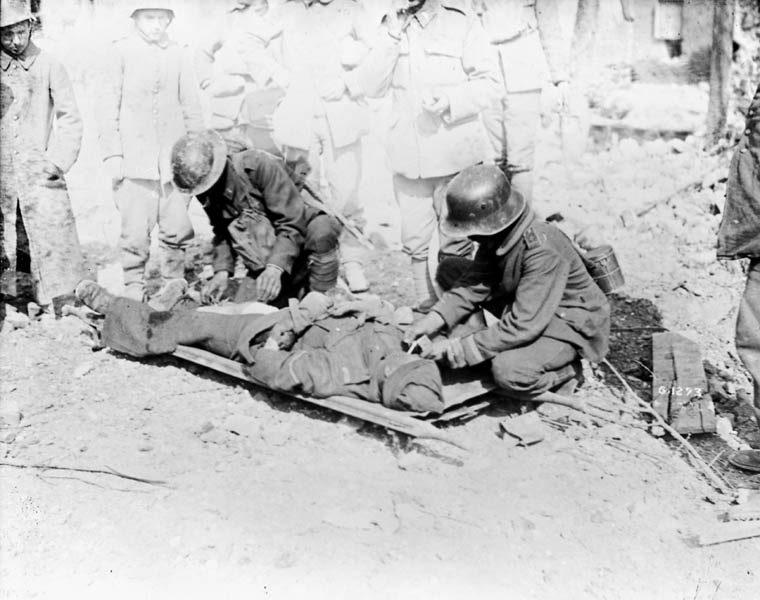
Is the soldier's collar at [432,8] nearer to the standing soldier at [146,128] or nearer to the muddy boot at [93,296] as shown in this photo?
the standing soldier at [146,128]

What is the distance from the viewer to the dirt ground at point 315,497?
314cm

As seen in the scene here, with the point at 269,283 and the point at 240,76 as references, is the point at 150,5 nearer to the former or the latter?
the point at 240,76

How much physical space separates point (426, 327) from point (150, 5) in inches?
116

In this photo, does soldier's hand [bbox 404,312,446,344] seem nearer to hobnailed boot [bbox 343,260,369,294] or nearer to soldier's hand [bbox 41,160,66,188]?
hobnailed boot [bbox 343,260,369,294]

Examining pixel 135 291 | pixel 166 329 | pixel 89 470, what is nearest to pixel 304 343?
pixel 166 329

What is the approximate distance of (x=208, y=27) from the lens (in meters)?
5.73

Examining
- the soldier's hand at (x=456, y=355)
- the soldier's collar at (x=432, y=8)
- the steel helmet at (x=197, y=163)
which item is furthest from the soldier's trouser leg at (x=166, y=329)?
the soldier's collar at (x=432, y=8)

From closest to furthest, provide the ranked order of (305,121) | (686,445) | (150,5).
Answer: (686,445), (150,5), (305,121)

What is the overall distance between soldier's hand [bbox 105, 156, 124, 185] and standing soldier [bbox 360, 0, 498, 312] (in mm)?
1803

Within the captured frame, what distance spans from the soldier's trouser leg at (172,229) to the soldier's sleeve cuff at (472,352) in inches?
101

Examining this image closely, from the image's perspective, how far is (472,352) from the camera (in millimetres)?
4371

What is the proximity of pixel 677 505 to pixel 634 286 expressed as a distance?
2524mm

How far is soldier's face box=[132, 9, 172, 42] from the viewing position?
5.58m

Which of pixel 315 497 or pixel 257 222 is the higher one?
pixel 257 222
